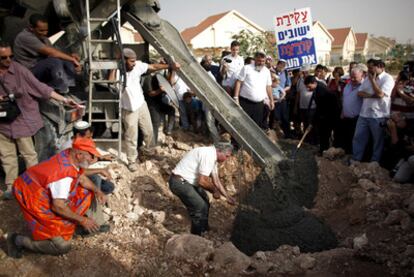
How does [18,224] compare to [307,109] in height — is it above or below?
below

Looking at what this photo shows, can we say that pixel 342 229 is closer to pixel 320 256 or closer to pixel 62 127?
pixel 320 256

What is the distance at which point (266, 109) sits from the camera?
746cm

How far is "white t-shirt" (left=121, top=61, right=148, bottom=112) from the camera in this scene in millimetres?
5254

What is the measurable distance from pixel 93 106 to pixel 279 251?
3.59 metres

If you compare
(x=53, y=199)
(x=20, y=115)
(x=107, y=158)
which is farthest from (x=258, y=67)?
(x=53, y=199)

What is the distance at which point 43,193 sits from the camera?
3.34 m

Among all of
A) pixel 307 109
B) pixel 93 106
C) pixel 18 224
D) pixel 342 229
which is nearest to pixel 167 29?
pixel 93 106

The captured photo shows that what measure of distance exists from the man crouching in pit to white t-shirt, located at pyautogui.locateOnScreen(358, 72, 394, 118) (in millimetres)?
2678

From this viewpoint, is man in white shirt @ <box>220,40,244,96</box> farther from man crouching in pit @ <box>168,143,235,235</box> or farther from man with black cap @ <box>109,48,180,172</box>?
man crouching in pit @ <box>168,143,235,235</box>

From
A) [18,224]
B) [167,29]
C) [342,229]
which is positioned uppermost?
[167,29]

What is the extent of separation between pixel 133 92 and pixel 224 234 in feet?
8.18

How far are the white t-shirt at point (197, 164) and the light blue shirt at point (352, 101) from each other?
308cm

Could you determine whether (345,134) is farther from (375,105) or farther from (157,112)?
(157,112)

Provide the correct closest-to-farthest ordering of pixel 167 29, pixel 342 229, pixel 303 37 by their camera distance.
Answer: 1. pixel 342 229
2. pixel 167 29
3. pixel 303 37
